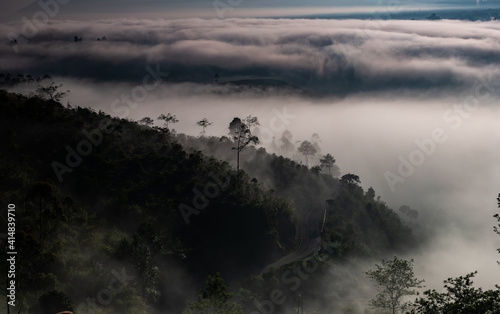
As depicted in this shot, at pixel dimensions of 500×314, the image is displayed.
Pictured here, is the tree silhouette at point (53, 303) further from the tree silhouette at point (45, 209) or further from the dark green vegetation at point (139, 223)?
the tree silhouette at point (45, 209)

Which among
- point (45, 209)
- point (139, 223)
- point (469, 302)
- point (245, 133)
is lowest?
point (469, 302)

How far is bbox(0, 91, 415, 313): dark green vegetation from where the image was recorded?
202 feet

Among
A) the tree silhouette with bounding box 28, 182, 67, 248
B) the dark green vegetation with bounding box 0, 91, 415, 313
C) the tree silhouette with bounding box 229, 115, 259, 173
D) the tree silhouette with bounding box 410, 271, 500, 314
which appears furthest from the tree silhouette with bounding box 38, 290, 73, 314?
the tree silhouette with bounding box 229, 115, 259, 173

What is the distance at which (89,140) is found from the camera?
90.8 m

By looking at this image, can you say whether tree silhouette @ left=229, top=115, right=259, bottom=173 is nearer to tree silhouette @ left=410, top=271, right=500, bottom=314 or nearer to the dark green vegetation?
the dark green vegetation

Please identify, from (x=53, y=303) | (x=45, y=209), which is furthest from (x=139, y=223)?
(x=53, y=303)

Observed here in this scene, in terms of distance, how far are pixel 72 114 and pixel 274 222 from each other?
162ft

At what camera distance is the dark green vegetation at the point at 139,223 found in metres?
61.4

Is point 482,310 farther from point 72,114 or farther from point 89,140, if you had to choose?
point 72,114

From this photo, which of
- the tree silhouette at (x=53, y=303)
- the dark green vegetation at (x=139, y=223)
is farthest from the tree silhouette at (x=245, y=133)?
the tree silhouette at (x=53, y=303)

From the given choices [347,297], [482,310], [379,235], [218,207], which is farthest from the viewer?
[379,235]

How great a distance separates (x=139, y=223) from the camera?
80.9 m

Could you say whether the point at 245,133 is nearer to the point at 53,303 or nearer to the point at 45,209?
the point at 45,209

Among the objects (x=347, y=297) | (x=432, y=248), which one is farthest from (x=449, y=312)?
(x=432, y=248)
